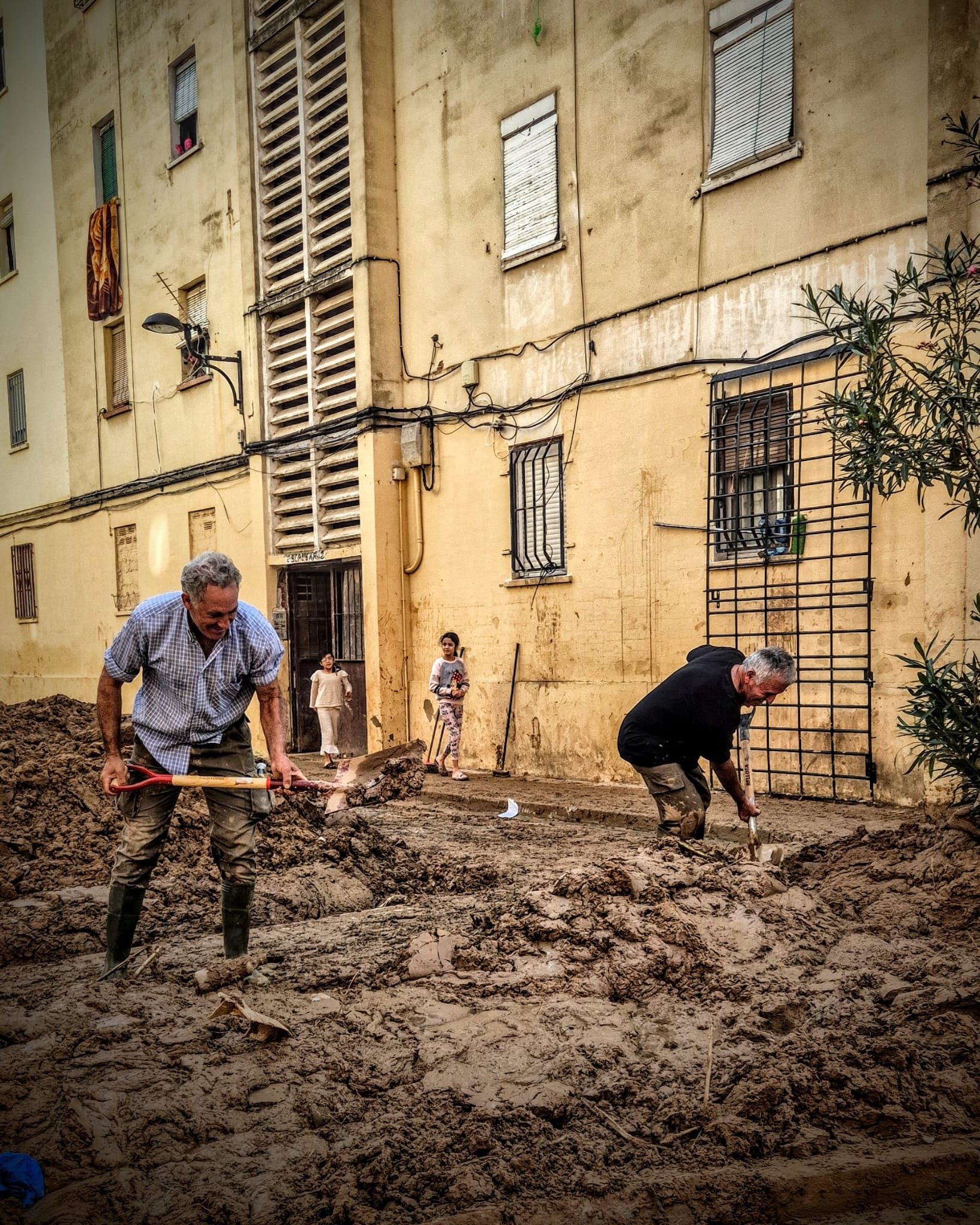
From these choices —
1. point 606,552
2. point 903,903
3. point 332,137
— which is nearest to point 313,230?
point 332,137

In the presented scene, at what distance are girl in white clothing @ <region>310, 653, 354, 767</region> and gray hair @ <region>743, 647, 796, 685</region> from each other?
860 centimetres

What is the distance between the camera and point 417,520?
13.9 meters

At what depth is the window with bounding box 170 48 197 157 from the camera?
693 inches

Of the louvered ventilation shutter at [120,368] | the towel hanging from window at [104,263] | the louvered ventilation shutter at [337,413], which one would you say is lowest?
the louvered ventilation shutter at [337,413]

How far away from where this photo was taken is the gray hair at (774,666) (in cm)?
583

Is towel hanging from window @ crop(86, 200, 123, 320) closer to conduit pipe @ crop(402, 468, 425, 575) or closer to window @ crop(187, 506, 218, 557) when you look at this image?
window @ crop(187, 506, 218, 557)

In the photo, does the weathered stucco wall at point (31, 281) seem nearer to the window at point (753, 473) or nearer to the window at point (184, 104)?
the window at point (184, 104)

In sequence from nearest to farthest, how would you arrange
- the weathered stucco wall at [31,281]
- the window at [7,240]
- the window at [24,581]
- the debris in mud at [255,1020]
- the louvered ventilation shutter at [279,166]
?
the debris in mud at [255,1020], the louvered ventilation shutter at [279,166], the weathered stucco wall at [31,281], the window at [24,581], the window at [7,240]

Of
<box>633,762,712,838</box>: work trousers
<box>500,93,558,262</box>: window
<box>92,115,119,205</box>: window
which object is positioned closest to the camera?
<box>633,762,712,838</box>: work trousers

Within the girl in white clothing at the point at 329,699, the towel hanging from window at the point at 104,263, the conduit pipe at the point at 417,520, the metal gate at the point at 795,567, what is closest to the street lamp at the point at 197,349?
the towel hanging from window at the point at 104,263

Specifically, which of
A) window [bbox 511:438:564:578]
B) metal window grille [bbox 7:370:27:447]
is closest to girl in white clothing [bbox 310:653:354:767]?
window [bbox 511:438:564:578]

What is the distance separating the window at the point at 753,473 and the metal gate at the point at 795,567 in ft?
0.04

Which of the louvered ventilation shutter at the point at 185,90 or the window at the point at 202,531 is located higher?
the louvered ventilation shutter at the point at 185,90

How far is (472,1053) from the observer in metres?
4.01
